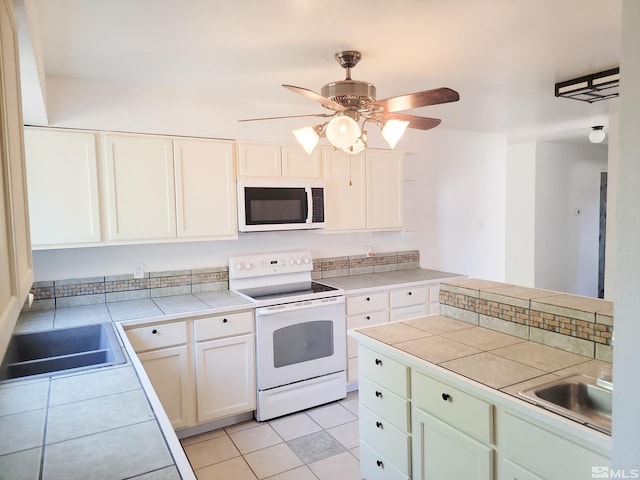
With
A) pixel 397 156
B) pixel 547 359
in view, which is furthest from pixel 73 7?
pixel 397 156

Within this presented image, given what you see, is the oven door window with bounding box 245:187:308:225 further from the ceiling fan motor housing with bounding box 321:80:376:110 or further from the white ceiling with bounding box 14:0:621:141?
the ceiling fan motor housing with bounding box 321:80:376:110

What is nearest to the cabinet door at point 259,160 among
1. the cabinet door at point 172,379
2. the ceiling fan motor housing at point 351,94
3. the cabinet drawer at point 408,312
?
the ceiling fan motor housing at point 351,94

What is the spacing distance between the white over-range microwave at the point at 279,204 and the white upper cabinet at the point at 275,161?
0.07 m

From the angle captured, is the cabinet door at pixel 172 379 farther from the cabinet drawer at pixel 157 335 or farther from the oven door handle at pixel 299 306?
the oven door handle at pixel 299 306

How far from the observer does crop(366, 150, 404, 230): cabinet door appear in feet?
12.7

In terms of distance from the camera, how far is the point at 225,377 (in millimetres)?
2971

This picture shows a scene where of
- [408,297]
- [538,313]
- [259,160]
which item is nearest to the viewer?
[538,313]

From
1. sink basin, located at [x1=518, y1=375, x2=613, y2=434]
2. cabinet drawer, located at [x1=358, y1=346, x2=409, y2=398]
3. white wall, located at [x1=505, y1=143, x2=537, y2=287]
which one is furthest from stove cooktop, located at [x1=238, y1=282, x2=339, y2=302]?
white wall, located at [x1=505, y1=143, x2=537, y2=287]

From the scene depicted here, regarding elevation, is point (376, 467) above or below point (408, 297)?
below

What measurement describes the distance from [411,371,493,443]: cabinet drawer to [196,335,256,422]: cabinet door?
57.7 inches

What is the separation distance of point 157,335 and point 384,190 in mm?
2307

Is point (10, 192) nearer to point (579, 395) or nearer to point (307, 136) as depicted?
point (307, 136)

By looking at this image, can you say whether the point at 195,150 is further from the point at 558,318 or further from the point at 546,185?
the point at 546,185

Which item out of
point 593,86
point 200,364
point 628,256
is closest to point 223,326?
point 200,364
